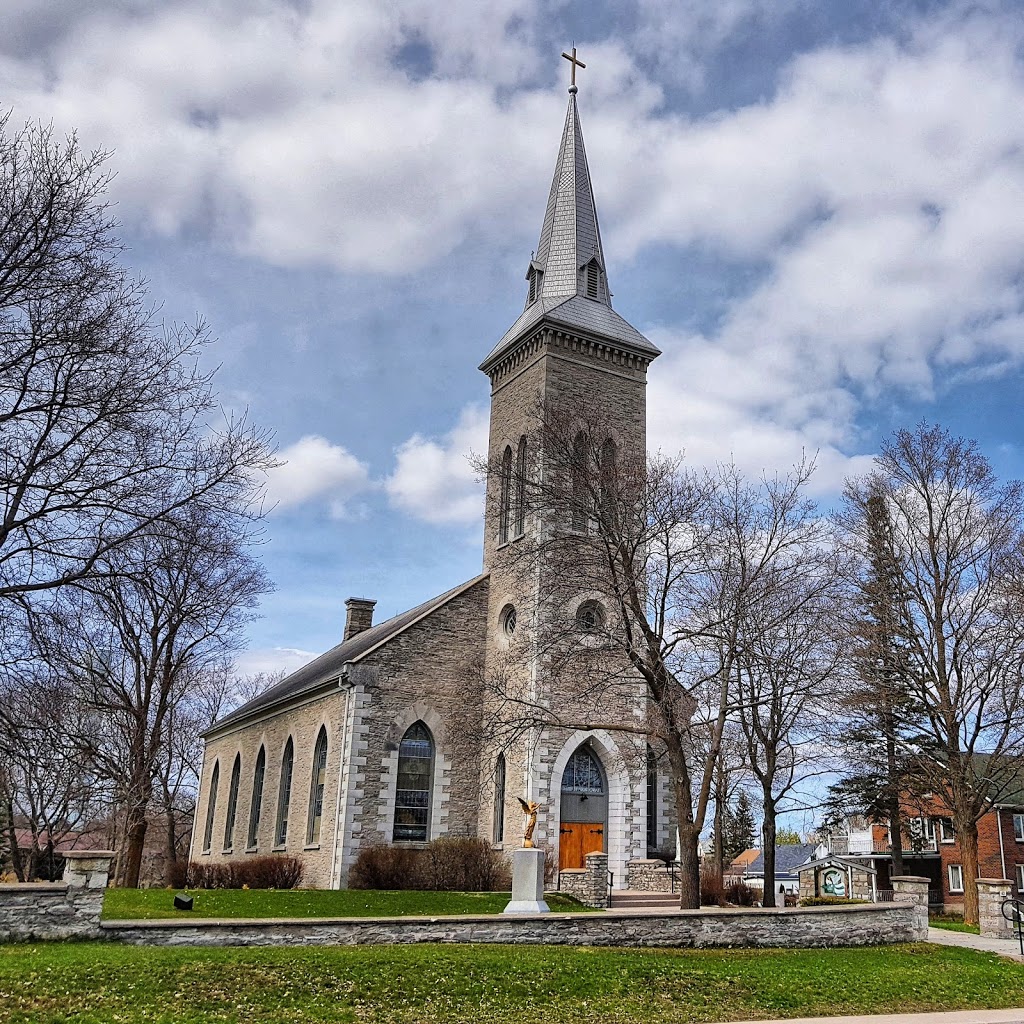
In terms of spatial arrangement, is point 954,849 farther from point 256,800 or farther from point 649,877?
point 256,800

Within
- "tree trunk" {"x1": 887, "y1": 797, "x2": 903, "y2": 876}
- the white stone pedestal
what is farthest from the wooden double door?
"tree trunk" {"x1": 887, "y1": 797, "x2": 903, "y2": 876}

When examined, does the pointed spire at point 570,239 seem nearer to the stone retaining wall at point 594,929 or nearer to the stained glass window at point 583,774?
the stained glass window at point 583,774

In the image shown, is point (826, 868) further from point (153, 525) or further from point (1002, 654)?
point (153, 525)

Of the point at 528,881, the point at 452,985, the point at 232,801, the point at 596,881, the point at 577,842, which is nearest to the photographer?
the point at 452,985

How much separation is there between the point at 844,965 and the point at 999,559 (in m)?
14.6

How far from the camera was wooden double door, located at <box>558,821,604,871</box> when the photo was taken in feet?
90.7

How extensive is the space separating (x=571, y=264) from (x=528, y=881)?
23.1 meters

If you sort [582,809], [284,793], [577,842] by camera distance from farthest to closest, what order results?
[284,793], [582,809], [577,842]

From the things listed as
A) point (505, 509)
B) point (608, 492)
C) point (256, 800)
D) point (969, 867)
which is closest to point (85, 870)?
point (608, 492)

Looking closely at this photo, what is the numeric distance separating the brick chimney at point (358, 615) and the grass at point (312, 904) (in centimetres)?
2324

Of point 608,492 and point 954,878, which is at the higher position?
point 608,492

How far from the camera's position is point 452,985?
12406mm

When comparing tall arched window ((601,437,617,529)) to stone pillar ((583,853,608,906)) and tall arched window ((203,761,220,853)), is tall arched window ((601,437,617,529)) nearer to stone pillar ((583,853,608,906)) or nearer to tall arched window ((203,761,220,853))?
stone pillar ((583,853,608,906))

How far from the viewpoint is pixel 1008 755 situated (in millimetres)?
26969
